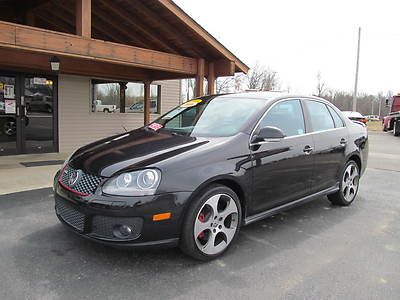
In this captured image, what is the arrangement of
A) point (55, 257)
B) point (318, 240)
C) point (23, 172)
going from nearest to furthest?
1. point (55, 257)
2. point (318, 240)
3. point (23, 172)

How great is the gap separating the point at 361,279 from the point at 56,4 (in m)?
8.77

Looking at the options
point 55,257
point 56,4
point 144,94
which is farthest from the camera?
point 144,94

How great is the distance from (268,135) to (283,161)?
0.46 m

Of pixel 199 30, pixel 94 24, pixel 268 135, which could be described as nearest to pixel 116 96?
pixel 94 24

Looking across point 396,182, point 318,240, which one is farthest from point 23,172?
point 396,182

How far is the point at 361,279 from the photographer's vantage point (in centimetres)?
317

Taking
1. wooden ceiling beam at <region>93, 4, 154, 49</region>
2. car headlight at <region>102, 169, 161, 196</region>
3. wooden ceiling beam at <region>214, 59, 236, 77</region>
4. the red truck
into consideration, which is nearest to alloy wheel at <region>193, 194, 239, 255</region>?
car headlight at <region>102, 169, 161, 196</region>

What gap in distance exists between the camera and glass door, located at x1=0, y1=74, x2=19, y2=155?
920cm

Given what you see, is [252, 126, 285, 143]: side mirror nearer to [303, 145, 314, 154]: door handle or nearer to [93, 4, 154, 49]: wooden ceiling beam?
[303, 145, 314, 154]: door handle

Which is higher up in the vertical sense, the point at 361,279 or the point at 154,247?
the point at 154,247

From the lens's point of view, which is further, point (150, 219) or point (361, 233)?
point (361, 233)

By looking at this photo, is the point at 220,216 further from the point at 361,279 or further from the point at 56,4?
the point at 56,4

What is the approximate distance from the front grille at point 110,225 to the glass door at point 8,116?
742cm

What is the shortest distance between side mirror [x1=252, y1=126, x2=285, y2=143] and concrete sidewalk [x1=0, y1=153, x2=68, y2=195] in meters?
3.98
